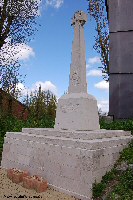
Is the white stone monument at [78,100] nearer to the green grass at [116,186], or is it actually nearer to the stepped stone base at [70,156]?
the stepped stone base at [70,156]

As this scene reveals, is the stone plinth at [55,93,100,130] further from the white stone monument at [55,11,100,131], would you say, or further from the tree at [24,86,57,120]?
the tree at [24,86,57,120]

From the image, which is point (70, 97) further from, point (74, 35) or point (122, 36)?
point (122, 36)

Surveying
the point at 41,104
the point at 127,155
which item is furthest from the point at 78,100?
the point at 41,104

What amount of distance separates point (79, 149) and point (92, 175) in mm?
691

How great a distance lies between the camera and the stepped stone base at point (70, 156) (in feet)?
17.8

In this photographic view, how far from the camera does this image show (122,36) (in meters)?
12.9

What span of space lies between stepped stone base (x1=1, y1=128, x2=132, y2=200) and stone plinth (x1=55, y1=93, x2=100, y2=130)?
640 millimetres

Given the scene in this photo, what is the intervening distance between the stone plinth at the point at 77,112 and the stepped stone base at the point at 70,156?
2.10ft

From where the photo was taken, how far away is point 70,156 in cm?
579

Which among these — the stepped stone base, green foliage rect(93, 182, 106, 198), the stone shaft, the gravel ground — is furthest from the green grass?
the stone shaft

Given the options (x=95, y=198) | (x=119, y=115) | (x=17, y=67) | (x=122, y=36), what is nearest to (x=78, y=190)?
(x=95, y=198)

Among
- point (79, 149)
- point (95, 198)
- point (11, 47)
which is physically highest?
point (11, 47)

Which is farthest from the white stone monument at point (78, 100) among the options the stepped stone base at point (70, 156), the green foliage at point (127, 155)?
the green foliage at point (127, 155)

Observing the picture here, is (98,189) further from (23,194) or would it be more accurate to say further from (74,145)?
(23,194)
